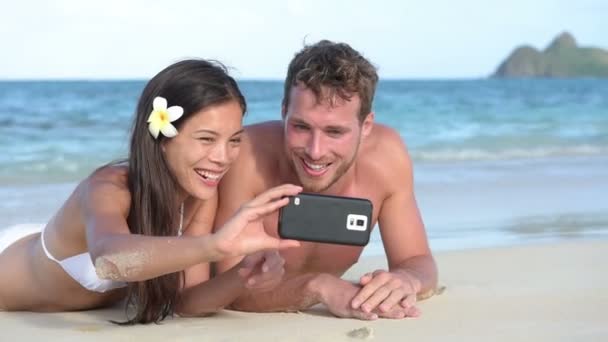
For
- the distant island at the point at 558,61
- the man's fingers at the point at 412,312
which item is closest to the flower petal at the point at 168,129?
the man's fingers at the point at 412,312

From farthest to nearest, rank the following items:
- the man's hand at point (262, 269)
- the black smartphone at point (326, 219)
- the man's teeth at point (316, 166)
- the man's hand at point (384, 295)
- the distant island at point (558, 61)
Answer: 1. the distant island at point (558, 61)
2. the man's teeth at point (316, 166)
3. the man's hand at point (384, 295)
4. the man's hand at point (262, 269)
5. the black smartphone at point (326, 219)

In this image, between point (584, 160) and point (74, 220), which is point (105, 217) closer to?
point (74, 220)

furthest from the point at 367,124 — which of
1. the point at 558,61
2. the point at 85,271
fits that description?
the point at 558,61

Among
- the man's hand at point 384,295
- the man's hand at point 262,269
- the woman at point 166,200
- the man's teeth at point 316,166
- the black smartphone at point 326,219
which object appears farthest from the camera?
the man's teeth at point 316,166

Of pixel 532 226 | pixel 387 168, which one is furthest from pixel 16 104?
pixel 387 168

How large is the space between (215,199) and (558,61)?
64.8m

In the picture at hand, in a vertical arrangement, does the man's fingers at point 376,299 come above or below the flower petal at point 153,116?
below

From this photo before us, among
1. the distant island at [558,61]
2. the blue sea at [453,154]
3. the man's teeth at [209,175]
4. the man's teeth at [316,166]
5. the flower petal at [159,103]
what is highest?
the distant island at [558,61]

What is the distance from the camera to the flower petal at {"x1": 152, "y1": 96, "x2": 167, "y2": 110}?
433 cm

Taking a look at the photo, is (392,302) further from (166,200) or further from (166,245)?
(166,245)

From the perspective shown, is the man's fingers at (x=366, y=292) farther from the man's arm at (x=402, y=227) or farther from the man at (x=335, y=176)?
the man's arm at (x=402, y=227)

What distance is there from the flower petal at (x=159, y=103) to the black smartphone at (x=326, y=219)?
796mm

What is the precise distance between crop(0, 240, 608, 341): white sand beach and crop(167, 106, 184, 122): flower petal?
924mm

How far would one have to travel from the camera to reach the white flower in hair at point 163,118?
4.29 metres
